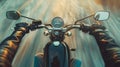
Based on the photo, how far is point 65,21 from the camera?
23.8ft

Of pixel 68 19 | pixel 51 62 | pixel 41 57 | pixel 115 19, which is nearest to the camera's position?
pixel 51 62

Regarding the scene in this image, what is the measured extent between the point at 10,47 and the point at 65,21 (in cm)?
371

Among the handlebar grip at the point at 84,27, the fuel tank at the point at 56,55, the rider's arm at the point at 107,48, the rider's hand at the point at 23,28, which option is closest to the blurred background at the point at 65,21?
the rider's hand at the point at 23,28

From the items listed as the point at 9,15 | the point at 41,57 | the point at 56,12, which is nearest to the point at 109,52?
the point at 41,57

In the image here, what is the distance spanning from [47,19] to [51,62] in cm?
460

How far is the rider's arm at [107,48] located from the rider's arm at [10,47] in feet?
2.70

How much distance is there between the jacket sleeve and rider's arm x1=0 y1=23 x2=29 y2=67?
891 millimetres

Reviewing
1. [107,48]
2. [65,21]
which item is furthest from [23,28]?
[65,21]

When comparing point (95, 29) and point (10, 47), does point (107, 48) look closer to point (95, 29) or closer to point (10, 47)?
point (95, 29)

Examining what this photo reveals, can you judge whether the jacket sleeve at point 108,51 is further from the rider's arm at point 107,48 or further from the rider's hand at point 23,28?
the rider's hand at point 23,28

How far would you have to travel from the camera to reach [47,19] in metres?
7.45

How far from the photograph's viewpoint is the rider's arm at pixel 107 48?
3.41 meters

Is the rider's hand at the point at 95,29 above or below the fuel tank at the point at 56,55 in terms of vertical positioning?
above

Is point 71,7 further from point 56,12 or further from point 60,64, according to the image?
point 60,64
